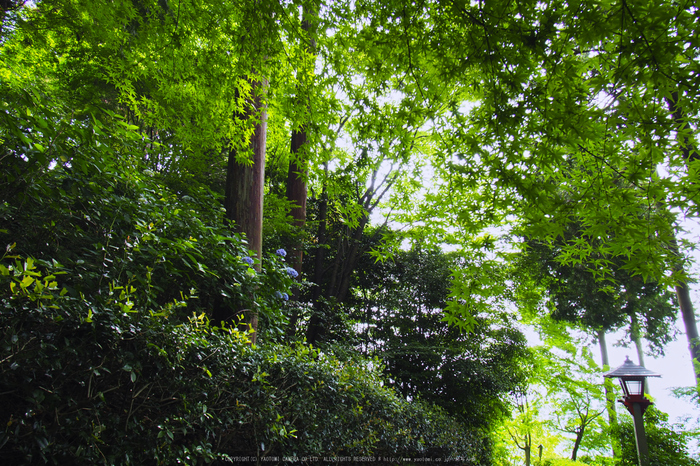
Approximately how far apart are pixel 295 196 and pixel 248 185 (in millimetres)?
3336

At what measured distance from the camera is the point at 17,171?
1762mm

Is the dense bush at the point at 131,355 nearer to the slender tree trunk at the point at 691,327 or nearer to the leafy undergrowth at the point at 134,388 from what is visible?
the leafy undergrowth at the point at 134,388

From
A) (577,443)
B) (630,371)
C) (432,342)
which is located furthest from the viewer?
(577,443)

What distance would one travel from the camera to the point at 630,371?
19.7 feet

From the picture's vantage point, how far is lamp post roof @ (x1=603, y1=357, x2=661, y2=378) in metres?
5.84

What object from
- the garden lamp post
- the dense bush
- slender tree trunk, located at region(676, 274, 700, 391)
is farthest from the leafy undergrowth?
slender tree trunk, located at region(676, 274, 700, 391)

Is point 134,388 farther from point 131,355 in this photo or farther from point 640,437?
point 640,437

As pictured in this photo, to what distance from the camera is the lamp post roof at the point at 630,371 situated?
19.2ft

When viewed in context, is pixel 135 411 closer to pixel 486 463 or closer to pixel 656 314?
pixel 486 463

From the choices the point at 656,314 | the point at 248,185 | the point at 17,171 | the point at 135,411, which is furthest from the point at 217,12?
the point at 656,314

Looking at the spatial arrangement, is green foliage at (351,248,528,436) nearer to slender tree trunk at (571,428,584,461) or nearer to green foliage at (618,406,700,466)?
green foliage at (618,406,700,466)

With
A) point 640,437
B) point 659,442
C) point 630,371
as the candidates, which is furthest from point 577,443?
point 630,371

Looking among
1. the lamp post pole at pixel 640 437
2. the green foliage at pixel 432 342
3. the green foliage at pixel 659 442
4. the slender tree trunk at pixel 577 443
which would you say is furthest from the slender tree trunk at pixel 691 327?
the lamp post pole at pixel 640 437

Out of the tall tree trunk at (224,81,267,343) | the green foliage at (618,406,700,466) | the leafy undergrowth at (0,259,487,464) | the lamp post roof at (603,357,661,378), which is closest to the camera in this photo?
the leafy undergrowth at (0,259,487,464)
